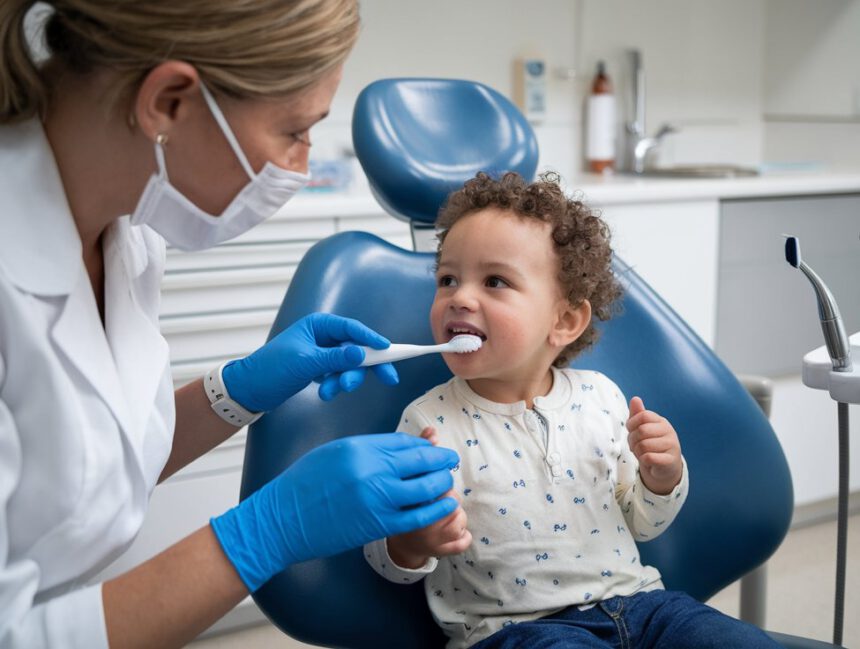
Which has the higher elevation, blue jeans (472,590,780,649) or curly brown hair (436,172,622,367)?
curly brown hair (436,172,622,367)

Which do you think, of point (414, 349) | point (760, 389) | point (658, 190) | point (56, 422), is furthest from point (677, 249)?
point (56, 422)

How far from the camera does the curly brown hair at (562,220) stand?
4.02 ft

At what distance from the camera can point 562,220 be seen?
4.05 feet

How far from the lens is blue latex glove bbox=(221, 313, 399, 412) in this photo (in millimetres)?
1146

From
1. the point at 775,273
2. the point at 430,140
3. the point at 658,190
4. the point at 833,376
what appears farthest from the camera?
the point at 775,273

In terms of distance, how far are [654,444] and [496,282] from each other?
28 centimetres

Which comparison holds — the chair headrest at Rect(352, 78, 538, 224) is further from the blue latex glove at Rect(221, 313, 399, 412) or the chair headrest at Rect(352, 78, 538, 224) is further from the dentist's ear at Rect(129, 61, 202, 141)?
the dentist's ear at Rect(129, 61, 202, 141)

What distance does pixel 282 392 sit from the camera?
1195 mm

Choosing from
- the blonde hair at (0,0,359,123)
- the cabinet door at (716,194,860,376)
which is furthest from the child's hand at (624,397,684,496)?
the cabinet door at (716,194,860,376)

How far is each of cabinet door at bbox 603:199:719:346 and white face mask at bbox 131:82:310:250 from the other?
147 cm

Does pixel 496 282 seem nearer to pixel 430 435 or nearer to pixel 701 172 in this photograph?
pixel 430 435

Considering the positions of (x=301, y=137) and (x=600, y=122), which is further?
(x=600, y=122)

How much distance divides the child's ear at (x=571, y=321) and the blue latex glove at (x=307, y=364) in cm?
23

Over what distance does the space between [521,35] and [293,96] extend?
6.68ft
